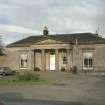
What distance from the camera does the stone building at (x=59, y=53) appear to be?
54.0 metres

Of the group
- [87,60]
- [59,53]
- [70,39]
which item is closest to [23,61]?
[59,53]

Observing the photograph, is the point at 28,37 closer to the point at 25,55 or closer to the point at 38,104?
the point at 25,55

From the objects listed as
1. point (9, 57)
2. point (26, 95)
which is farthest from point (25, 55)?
point (26, 95)

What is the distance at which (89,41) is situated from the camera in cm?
5459

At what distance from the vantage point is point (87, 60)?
54438 millimetres

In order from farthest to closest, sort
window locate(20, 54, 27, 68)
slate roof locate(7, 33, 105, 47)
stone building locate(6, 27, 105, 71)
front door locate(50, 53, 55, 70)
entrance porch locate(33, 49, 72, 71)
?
window locate(20, 54, 27, 68) → front door locate(50, 53, 55, 70) → entrance porch locate(33, 49, 72, 71) → slate roof locate(7, 33, 105, 47) → stone building locate(6, 27, 105, 71)

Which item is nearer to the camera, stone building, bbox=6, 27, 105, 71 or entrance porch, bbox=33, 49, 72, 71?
stone building, bbox=6, 27, 105, 71

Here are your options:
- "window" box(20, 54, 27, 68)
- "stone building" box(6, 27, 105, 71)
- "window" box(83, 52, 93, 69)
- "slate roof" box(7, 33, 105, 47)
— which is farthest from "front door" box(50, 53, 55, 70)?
"window" box(83, 52, 93, 69)

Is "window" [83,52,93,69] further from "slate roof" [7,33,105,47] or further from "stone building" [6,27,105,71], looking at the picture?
"slate roof" [7,33,105,47]

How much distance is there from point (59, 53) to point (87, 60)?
14.0 feet

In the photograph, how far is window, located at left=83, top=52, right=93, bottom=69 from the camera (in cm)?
5418

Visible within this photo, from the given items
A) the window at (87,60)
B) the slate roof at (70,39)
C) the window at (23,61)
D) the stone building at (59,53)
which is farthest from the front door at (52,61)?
the window at (87,60)

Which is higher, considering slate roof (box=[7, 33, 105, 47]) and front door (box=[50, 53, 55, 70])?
slate roof (box=[7, 33, 105, 47])

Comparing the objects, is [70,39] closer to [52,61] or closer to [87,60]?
[52,61]
